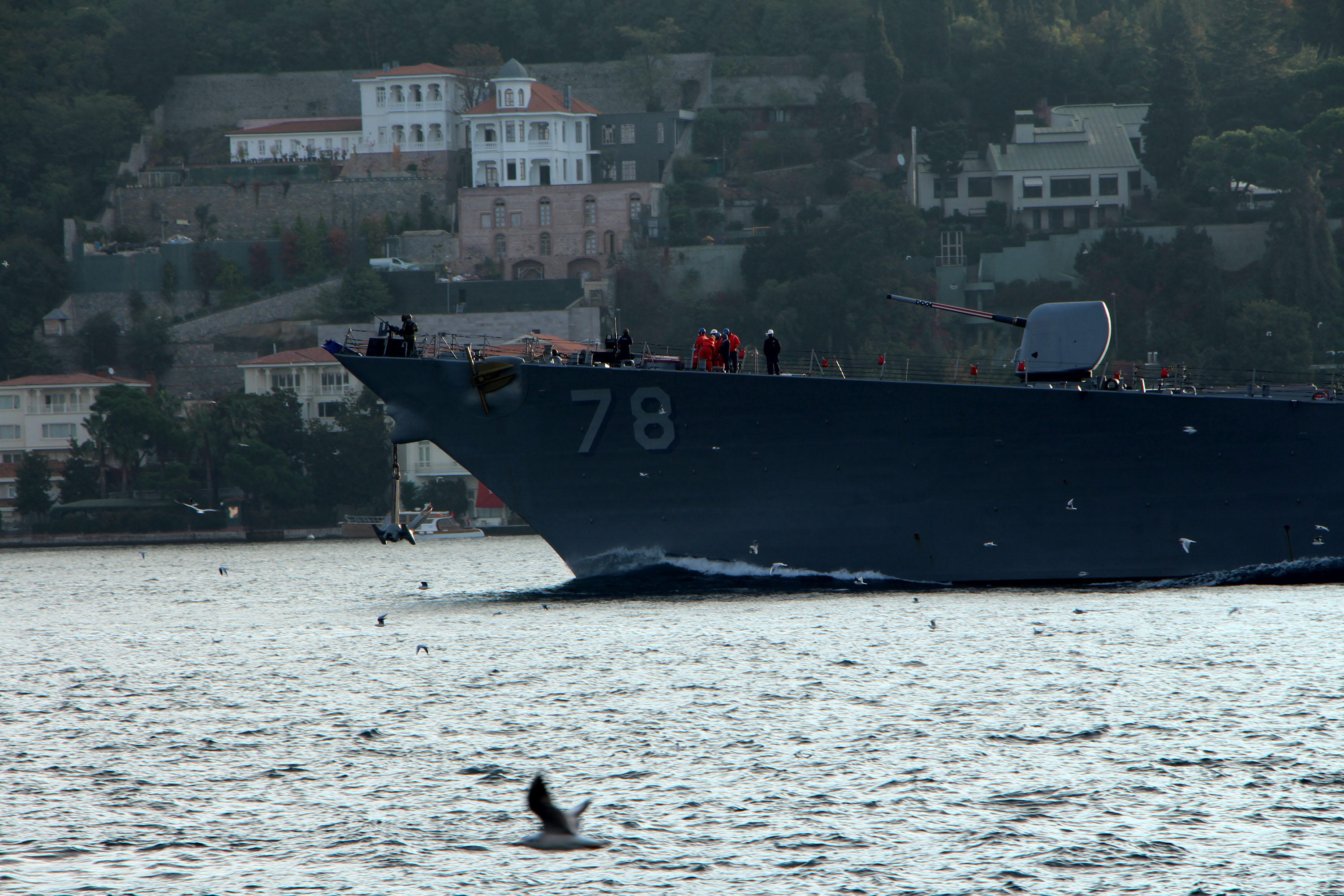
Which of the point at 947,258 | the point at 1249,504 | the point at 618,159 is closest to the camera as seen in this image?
the point at 1249,504

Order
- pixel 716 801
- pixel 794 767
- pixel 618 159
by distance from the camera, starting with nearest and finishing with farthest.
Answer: pixel 716 801 → pixel 794 767 → pixel 618 159

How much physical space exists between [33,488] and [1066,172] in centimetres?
6616

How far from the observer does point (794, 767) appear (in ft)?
64.1

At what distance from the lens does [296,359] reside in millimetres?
99750

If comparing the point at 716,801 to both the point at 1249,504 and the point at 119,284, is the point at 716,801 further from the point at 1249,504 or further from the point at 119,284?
the point at 119,284

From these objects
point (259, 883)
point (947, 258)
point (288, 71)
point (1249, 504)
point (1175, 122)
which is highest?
point (288, 71)

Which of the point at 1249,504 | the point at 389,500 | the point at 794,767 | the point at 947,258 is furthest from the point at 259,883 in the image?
the point at 947,258

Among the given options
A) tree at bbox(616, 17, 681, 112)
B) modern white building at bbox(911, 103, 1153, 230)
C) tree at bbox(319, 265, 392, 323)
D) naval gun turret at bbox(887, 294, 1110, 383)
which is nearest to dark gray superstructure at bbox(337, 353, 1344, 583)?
naval gun turret at bbox(887, 294, 1110, 383)

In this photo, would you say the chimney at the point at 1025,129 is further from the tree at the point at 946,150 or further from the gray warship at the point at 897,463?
the gray warship at the point at 897,463

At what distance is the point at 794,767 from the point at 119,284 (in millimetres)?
103354

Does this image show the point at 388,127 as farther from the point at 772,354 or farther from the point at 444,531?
the point at 772,354

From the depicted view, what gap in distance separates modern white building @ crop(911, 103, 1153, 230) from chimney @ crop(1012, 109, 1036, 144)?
61mm

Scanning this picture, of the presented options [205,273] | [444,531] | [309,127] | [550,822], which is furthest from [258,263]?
[550,822]

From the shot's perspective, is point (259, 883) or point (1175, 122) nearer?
point (259, 883)
